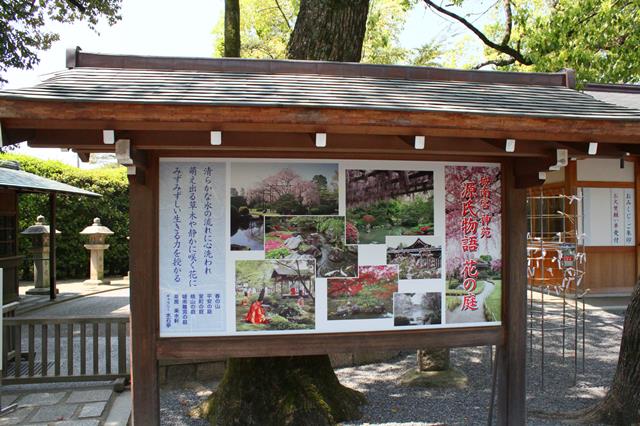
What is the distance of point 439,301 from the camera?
3.90 meters

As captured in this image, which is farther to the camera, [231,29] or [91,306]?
[91,306]

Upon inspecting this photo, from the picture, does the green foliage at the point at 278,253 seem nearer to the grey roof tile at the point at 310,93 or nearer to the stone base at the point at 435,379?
the grey roof tile at the point at 310,93

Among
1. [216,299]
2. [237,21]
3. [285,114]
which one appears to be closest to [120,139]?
[285,114]

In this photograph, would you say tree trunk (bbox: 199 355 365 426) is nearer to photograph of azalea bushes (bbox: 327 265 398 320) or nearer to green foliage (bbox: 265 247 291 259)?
photograph of azalea bushes (bbox: 327 265 398 320)

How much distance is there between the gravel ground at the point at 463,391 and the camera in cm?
509

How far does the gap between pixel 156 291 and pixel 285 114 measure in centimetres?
171

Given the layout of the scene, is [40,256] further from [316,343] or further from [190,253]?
[316,343]

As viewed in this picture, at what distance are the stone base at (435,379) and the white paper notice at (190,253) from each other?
11.3 feet

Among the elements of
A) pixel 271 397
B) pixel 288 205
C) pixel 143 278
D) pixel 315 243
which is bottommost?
pixel 271 397

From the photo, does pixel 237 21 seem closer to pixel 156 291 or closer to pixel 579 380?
pixel 156 291

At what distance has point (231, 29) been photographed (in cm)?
694

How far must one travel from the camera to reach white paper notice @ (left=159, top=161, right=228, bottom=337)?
364 centimetres

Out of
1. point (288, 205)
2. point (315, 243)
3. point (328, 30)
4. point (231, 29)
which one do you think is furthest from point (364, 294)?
point (231, 29)

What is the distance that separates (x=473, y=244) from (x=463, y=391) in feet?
9.13
